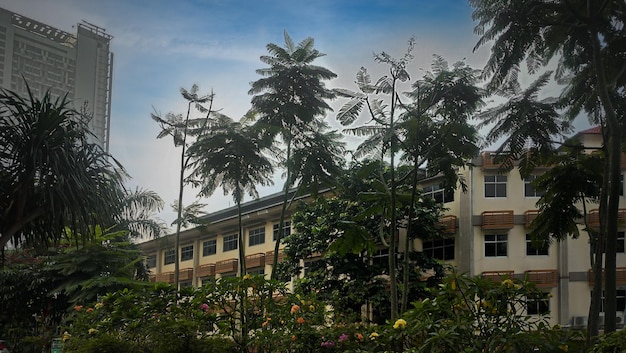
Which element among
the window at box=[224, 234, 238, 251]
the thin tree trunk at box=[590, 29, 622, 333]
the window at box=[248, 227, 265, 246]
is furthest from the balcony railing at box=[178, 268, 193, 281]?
the thin tree trunk at box=[590, 29, 622, 333]

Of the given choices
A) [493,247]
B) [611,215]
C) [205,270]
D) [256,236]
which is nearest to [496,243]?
[493,247]

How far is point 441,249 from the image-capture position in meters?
21.8

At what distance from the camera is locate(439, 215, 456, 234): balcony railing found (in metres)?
21.2

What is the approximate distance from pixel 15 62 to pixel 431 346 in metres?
8.30

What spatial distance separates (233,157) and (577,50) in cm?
832

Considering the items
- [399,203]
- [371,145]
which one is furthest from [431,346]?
[371,145]

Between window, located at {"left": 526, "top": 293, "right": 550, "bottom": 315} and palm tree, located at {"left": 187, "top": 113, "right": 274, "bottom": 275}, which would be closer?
window, located at {"left": 526, "top": 293, "right": 550, "bottom": 315}

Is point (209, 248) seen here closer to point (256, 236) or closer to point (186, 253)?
point (186, 253)

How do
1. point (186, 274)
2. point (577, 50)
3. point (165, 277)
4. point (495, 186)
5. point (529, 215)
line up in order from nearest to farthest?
point (577, 50) → point (529, 215) → point (495, 186) → point (186, 274) → point (165, 277)

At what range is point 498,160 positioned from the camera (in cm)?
1062

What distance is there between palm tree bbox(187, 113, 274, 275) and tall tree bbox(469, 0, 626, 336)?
23.5ft

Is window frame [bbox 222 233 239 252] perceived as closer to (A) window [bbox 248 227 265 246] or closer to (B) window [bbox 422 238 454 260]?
(A) window [bbox 248 227 265 246]

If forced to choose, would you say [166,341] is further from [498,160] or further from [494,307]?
[498,160]

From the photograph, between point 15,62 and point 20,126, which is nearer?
point 20,126
